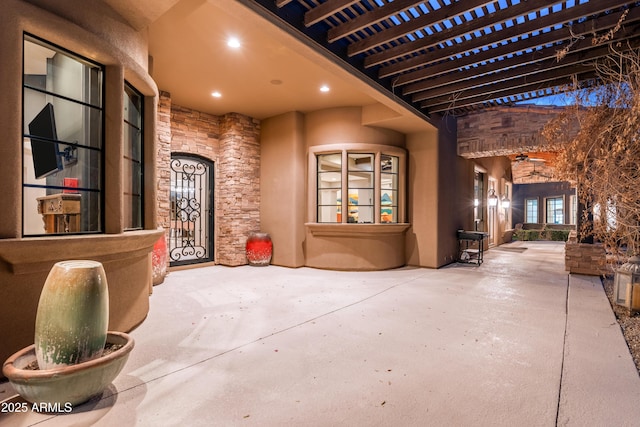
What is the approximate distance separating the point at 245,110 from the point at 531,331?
20.3 feet

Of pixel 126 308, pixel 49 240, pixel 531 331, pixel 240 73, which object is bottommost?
pixel 531 331

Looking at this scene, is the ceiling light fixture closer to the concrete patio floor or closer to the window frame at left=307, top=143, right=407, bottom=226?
the window frame at left=307, top=143, right=407, bottom=226

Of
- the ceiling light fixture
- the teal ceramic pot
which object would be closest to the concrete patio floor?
the teal ceramic pot

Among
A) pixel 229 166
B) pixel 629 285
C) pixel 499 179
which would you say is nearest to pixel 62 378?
pixel 629 285

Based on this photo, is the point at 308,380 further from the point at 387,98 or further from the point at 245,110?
the point at 245,110

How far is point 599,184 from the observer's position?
356 centimetres

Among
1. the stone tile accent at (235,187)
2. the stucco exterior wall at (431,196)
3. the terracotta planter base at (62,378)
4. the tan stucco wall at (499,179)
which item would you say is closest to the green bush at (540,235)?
the tan stucco wall at (499,179)

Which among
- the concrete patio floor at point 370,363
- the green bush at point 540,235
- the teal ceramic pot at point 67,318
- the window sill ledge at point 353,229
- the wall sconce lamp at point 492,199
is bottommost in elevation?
the concrete patio floor at point 370,363

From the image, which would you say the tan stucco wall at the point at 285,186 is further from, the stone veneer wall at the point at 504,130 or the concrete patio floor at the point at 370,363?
the stone veneer wall at the point at 504,130

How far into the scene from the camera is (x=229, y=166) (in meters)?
6.96

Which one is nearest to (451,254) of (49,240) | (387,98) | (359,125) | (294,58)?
(359,125)

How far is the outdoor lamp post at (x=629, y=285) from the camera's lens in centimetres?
366

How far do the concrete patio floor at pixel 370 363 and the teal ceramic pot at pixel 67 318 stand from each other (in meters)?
0.33

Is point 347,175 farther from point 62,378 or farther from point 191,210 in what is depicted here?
point 62,378
